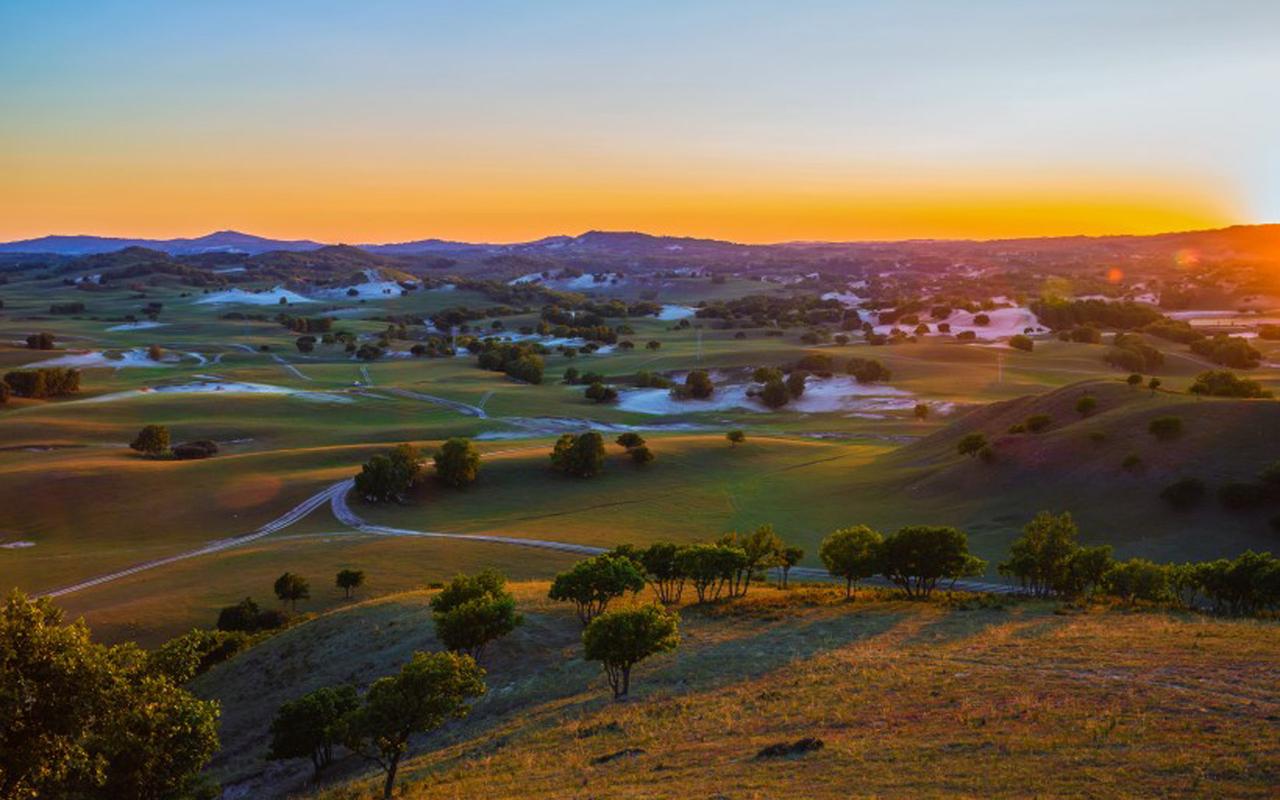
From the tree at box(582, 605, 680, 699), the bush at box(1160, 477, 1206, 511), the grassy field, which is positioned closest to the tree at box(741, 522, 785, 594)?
the grassy field

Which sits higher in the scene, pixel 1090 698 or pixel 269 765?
pixel 1090 698

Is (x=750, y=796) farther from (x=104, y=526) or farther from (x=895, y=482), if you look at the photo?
(x=104, y=526)

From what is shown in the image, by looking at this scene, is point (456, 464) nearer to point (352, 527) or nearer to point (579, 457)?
point (579, 457)

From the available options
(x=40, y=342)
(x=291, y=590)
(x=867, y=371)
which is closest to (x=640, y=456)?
(x=291, y=590)

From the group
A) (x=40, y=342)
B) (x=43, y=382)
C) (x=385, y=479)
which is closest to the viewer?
(x=385, y=479)

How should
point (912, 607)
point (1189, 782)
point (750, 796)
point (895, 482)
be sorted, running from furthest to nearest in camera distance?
point (895, 482) → point (912, 607) → point (750, 796) → point (1189, 782)

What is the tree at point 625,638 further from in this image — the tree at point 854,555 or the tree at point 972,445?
the tree at point 972,445

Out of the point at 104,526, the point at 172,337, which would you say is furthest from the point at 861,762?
the point at 172,337
